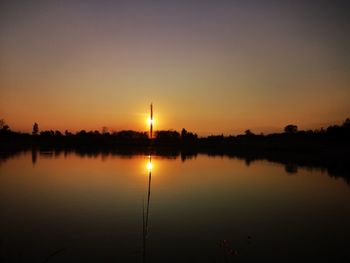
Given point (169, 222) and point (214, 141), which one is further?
point (214, 141)

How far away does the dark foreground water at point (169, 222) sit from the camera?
34.0 feet

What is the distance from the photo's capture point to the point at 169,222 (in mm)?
14141

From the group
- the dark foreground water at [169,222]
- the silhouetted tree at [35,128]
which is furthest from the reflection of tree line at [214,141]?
the dark foreground water at [169,222]

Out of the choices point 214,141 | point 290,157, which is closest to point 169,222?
point 290,157

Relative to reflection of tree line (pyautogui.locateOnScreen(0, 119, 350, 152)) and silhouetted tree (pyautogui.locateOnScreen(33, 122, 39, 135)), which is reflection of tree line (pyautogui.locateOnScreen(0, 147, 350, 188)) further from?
silhouetted tree (pyautogui.locateOnScreen(33, 122, 39, 135))

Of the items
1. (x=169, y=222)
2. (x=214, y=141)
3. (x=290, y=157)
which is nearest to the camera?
(x=169, y=222)

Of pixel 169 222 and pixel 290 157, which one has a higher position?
pixel 290 157

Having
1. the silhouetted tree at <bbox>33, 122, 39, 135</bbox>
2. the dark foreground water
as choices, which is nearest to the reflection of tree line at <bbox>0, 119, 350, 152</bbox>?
the silhouetted tree at <bbox>33, 122, 39, 135</bbox>

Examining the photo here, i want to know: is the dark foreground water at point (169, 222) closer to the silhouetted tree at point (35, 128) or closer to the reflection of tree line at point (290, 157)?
the reflection of tree line at point (290, 157)

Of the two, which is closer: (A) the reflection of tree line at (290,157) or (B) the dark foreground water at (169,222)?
(B) the dark foreground water at (169,222)

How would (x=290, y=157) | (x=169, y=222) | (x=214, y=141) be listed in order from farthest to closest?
(x=214, y=141) < (x=290, y=157) < (x=169, y=222)

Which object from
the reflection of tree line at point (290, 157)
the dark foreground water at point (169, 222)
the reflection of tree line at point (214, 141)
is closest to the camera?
the dark foreground water at point (169, 222)

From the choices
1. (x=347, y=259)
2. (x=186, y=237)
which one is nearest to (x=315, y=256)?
(x=347, y=259)

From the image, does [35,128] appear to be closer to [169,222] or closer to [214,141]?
[214,141]
